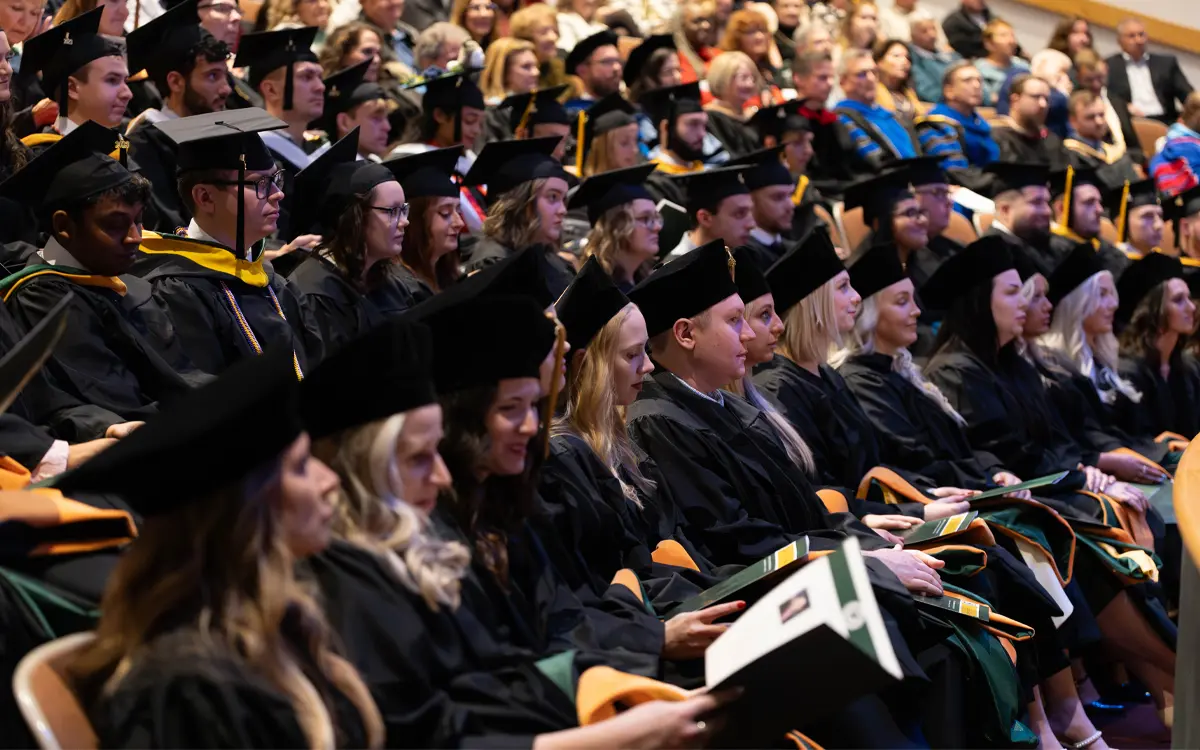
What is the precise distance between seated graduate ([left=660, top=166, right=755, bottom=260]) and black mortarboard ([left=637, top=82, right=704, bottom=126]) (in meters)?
1.54

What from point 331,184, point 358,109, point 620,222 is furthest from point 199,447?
point 358,109

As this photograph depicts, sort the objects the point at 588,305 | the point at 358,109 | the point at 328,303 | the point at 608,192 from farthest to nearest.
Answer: the point at 358,109
the point at 608,192
the point at 328,303
the point at 588,305

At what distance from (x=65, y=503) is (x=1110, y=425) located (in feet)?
18.5

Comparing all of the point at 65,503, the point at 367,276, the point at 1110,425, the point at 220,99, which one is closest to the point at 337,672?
the point at 65,503

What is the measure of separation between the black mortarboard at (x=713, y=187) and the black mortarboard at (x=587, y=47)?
95.6 inches

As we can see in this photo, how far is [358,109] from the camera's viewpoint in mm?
6836

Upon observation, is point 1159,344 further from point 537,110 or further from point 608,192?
point 537,110

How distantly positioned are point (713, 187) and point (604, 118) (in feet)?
3.67

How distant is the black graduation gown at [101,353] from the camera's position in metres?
3.73

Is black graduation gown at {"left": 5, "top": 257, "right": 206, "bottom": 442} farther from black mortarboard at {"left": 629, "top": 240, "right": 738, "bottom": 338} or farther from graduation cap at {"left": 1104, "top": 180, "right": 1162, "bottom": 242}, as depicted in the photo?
graduation cap at {"left": 1104, "top": 180, "right": 1162, "bottom": 242}

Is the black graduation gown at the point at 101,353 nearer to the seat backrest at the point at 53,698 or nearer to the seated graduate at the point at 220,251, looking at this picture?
the seated graduate at the point at 220,251

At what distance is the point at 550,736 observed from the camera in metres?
2.41

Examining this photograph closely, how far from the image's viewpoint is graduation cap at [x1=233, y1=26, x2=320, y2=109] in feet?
22.0

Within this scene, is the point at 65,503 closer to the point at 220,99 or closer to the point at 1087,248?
the point at 220,99
